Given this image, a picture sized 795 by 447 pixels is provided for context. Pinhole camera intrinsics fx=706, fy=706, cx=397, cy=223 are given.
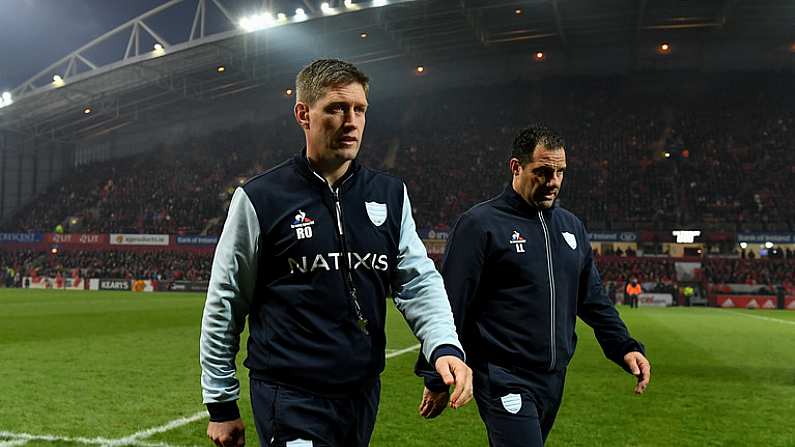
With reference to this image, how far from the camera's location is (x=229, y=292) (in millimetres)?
2316

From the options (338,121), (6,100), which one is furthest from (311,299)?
(6,100)

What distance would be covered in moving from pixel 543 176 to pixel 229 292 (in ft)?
5.82

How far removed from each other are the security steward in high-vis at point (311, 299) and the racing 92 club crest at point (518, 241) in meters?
1.00

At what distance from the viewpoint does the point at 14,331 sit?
521 inches

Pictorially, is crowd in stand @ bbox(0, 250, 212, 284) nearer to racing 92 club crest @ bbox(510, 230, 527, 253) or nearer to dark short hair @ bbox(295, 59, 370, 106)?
racing 92 club crest @ bbox(510, 230, 527, 253)

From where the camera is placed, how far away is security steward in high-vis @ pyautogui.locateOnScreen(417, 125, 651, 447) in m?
3.25

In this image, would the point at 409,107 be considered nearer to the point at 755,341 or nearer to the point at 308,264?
the point at 755,341

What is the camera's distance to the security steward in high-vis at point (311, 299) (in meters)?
2.30

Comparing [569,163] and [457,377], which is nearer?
[457,377]

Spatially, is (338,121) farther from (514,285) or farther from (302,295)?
(514,285)

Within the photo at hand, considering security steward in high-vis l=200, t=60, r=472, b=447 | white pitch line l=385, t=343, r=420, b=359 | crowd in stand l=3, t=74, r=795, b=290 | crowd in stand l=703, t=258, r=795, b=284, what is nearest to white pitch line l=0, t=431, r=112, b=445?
security steward in high-vis l=200, t=60, r=472, b=447

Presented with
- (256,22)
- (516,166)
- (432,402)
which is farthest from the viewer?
(256,22)

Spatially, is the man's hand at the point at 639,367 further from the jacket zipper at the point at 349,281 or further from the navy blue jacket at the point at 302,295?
the jacket zipper at the point at 349,281

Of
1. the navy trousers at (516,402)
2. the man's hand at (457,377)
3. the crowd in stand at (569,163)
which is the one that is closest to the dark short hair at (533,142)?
the navy trousers at (516,402)
